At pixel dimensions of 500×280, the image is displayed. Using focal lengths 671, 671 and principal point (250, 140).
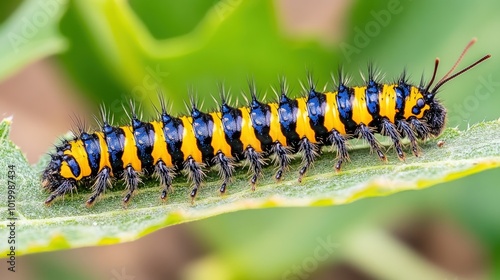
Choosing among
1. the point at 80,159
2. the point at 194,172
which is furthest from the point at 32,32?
the point at 194,172

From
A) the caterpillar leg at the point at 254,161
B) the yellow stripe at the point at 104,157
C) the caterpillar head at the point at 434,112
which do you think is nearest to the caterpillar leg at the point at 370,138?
the caterpillar head at the point at 434,112

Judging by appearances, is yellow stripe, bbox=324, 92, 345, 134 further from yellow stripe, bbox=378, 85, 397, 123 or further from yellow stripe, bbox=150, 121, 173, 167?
yellow stripe, bbox=150, 121, 173, 167

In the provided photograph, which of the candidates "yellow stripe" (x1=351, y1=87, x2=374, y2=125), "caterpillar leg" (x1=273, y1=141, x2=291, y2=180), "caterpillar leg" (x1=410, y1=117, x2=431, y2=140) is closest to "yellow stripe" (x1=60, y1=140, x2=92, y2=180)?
"caterpillar leg" (x1=273, y1=141, x2=291, y2=180)

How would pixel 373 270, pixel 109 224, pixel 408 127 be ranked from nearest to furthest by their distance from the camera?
pixel 109 224, pixel 408 127, pixel 373 270

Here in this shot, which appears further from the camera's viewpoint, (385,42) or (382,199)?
(385,42)

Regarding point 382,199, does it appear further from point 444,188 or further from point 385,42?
point 385,42

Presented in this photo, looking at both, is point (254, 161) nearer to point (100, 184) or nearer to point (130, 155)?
point (130, 155)

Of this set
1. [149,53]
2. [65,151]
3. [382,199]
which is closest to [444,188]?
[382,199]
